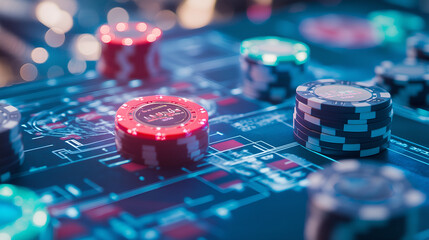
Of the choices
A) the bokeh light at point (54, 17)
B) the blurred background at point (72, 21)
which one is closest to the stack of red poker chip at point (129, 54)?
the blurred background at point (72, 21)

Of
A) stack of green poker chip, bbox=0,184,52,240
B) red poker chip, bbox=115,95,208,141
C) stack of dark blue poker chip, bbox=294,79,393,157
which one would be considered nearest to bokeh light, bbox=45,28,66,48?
red poker chip, bbox=115,95,208,141

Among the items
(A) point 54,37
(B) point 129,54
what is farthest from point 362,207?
(A) point 54,37

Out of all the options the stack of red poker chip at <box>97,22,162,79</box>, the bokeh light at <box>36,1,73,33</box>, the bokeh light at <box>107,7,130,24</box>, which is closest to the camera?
the stack of red poker chip at <box>97,22,162,79</box>

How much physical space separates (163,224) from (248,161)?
0.80m

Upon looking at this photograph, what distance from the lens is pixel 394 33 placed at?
576cm

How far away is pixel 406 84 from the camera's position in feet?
13.3

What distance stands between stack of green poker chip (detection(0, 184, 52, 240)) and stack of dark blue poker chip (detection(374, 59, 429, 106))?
8.86 feet

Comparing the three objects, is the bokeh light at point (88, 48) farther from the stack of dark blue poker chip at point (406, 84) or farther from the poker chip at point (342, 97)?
the stack of dark blue poker chip at point (406, 84)

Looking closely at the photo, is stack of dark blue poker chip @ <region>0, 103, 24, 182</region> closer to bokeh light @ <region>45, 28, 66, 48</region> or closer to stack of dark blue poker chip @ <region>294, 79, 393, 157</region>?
stack of dark blue poker chip @ <region>294, 79, 393, 157</region>

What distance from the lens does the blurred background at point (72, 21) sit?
5051 mm

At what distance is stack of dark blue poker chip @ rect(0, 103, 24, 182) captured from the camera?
292 cm

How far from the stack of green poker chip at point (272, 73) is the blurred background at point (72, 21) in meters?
1.35

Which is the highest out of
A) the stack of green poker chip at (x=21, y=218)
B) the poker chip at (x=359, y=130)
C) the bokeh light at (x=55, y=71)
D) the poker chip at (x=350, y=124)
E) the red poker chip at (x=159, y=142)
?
the bokeh light at (x=55, y=71)

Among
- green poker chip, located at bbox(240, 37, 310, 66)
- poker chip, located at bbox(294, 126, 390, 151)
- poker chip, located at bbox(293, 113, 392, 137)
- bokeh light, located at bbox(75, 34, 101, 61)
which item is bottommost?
poker chip, located at bbox(294, 126, 390, 151)
